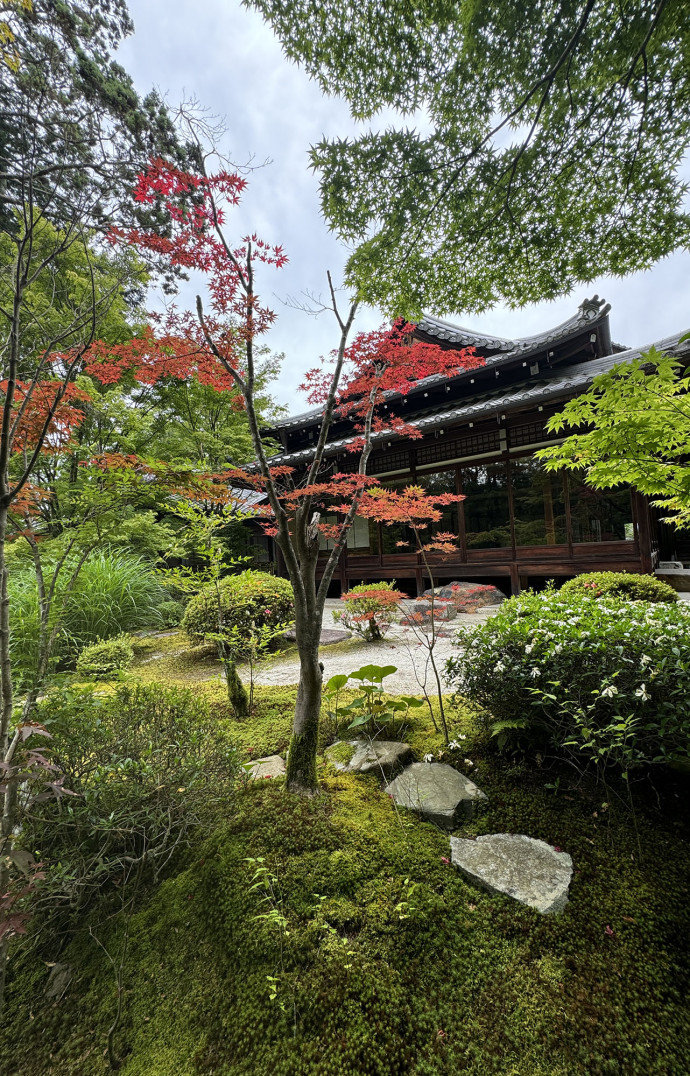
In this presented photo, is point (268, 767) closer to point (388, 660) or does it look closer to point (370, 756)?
point (370, 756)

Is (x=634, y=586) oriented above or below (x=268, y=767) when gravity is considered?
above

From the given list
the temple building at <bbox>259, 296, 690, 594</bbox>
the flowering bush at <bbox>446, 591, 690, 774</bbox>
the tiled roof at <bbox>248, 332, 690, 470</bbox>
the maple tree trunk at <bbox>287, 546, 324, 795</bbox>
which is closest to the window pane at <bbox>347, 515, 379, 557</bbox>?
the temple building at <bbox>259, 296, 690, 594</bbox>

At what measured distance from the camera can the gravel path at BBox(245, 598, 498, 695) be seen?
14.2 feet

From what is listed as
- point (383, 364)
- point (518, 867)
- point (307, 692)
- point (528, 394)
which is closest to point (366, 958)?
point (518, 867)

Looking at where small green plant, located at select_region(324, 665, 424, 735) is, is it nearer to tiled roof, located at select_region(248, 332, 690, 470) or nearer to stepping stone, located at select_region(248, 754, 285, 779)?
stepping stone, located at select_region(248, 754, 285, 779)

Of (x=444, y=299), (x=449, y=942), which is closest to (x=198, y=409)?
(x=444, y=299)

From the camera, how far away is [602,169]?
2654 millimetres

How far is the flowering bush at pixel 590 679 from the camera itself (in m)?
2.01

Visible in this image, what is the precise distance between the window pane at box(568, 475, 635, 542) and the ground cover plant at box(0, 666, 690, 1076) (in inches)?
279

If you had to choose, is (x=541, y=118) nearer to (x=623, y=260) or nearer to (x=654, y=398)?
(x=623, y=260)

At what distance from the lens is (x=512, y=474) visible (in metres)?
8.83

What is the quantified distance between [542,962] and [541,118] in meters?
4.26

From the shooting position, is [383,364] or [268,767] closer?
[268,767]

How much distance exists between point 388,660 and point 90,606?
15.1 feet
